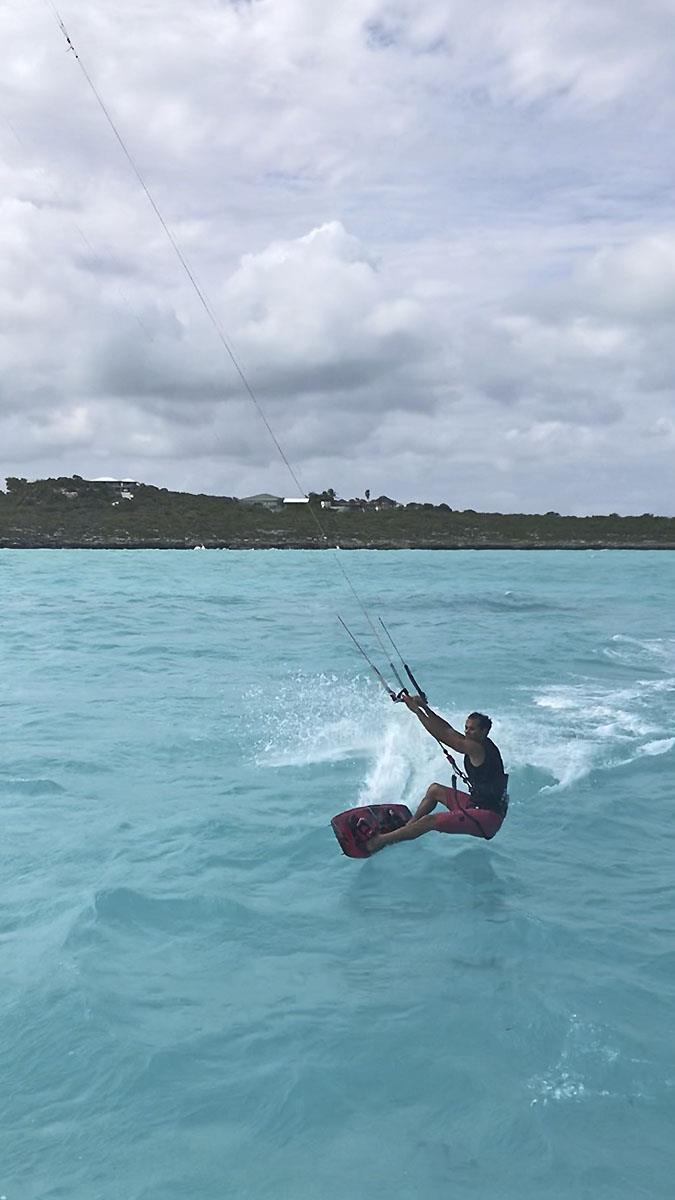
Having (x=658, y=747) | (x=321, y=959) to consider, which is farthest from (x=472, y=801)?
(x=658, y=747)

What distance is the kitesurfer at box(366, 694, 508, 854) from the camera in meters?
9.62

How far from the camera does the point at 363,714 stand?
17.6m

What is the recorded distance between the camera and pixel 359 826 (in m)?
9.57

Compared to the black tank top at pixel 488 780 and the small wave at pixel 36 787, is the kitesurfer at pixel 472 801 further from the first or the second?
the small wave at pixel 36 787

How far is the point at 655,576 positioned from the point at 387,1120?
68.8 metres

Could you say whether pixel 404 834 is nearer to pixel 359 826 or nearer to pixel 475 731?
pixel 359 826

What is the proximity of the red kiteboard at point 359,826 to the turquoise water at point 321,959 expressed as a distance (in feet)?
0.97

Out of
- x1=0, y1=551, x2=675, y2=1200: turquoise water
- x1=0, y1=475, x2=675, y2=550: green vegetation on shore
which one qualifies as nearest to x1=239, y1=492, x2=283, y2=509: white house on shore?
x1=0, y1=475, x2=675, y2=550: green vegetation on shore

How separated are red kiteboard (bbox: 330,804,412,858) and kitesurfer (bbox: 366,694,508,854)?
0.08 meters

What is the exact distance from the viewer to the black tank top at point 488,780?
9.75 meters

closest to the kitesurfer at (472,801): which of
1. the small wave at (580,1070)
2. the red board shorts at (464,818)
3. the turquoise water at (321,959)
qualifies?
the red board shorts at (464,818)

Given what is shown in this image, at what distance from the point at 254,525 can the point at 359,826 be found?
111 metres

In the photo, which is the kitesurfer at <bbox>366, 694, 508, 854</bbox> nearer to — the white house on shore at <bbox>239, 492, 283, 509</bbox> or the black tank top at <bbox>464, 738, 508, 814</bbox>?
the black tank top at <bbox>464, 738, 508, 814</bbox>

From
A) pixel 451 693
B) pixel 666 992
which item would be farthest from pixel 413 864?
pixel 451 693
